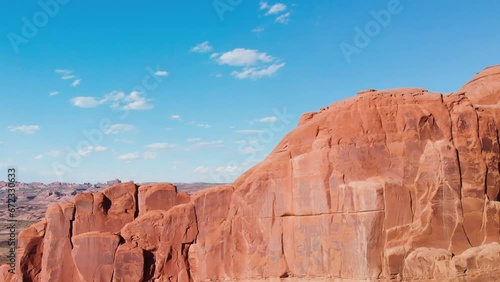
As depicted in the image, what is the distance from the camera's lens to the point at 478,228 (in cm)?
2609

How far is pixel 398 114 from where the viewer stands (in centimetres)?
2788

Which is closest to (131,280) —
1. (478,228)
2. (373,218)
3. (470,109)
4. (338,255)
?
(338,255)

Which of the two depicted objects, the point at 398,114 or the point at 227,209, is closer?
the point at 398,114

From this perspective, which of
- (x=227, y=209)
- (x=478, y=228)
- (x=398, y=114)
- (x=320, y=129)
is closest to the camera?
(x=478, y=228)

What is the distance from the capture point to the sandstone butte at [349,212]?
85.4ft

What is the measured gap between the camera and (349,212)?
2719 centimetres

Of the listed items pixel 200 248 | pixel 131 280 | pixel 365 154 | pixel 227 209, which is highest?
pixel 365 154

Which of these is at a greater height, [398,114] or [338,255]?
[398,114]

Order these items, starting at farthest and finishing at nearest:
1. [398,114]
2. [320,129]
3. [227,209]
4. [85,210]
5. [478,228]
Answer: [85,210]
[227,209]
[320,129]
[398,114]
[478,228]

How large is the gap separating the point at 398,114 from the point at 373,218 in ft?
21.4

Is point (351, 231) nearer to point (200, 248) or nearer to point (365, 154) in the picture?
point (365, 154)

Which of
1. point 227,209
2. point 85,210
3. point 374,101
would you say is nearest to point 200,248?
point 227,209

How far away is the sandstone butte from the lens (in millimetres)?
26031

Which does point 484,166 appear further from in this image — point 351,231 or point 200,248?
point 200,248
